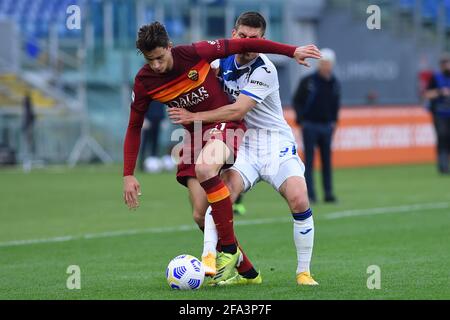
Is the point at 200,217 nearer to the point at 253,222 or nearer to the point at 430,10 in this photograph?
the point at 253,222

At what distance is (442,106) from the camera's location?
77.9 ft

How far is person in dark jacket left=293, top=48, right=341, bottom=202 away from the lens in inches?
706

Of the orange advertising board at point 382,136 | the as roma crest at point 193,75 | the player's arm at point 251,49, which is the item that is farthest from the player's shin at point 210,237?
the orange advertising board at point 382,136

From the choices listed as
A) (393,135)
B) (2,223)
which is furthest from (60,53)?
(2,223)

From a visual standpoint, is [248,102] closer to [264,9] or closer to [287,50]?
[287,50]

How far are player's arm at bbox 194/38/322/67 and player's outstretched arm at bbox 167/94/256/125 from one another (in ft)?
1.26

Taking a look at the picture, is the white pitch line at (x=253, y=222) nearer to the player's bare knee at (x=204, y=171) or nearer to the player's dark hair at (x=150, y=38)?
the player's bare knee at (x=204, y=171)

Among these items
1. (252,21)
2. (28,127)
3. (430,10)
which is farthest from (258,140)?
(430,10)

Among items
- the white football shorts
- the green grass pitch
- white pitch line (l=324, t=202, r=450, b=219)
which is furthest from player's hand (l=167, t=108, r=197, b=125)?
white pitch line (l=324, t=202, r=450, b=219)

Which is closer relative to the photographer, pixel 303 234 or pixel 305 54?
pixel 305 54

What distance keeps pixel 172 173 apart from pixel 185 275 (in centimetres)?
1814

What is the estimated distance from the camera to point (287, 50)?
8539mm

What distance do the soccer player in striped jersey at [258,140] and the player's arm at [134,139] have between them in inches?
10.3

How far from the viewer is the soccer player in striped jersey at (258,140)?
873 cm
